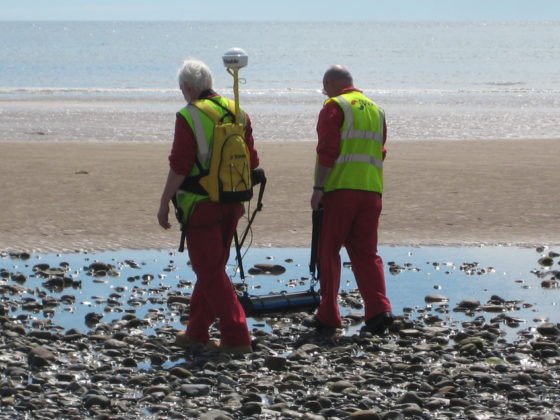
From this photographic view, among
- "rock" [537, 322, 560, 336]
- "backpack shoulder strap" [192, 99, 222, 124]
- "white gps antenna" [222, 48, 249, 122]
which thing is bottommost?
"rock" [537, 322, 560, 336]

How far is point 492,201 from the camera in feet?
45.3

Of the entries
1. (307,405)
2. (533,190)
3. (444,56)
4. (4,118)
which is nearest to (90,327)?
(307,405)

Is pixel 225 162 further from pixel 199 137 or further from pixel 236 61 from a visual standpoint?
pixel 236 61

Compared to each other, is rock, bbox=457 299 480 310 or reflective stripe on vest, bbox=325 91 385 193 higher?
reflective stripe on vest, bbox=325 91 385 193

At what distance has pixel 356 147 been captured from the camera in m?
7.80

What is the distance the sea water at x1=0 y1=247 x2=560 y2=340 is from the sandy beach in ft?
1.73

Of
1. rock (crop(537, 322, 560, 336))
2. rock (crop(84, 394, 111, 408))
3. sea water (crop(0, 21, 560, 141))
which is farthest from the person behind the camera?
sea water (crop(0, 21, 560, 141))

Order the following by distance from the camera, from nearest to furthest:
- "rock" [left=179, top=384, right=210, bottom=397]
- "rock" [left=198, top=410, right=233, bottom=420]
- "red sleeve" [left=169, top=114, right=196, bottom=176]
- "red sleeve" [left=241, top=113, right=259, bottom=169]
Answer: "rock" [left=198, top=410, right=233, bottom=420] < "rock" [left=179, top=384, right=210, bottom=397] < "red sleeve" [left=169, top=114, right=196, bottom=176] < "red sleeve" [left=241, top=113, right=259, bottom=169]

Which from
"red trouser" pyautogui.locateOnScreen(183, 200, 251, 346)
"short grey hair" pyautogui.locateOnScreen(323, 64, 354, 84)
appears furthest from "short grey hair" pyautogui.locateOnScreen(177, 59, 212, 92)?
"short grey hair" pyautogui.locateOnScreen(323, 64, 354, 84)

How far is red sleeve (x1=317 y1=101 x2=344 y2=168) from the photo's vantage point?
767cm

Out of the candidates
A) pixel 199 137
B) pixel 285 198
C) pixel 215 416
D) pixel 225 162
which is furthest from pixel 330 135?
pixel 285 198

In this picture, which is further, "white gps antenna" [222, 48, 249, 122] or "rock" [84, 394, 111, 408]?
"white gps antenna" [222, 48, 249, 122]

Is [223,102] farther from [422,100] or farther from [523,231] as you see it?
[422,100]

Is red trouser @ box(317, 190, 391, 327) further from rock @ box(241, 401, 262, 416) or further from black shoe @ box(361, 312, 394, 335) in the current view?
rock @ box(241, 401, 262, 416)
